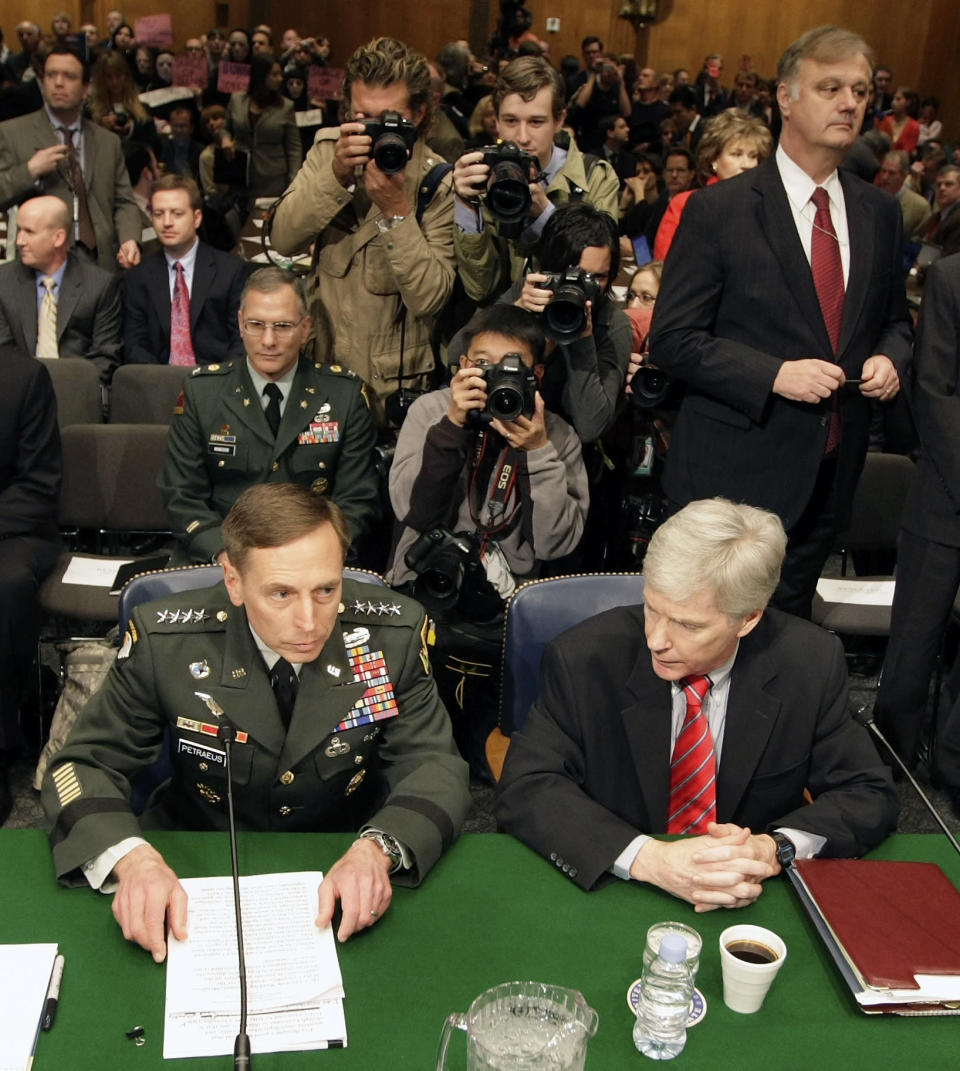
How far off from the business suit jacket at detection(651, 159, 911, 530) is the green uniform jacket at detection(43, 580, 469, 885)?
1.13 metres

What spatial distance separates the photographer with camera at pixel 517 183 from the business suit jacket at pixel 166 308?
4.88ft

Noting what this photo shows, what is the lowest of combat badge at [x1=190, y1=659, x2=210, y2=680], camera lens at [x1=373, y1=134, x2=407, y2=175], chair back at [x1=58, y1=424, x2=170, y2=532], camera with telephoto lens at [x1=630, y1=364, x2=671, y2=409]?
chair back at [x1=58, y1=424, x2=170, y2=532]

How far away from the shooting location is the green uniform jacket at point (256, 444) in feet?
10.9

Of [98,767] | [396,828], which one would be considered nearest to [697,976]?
[396,828]

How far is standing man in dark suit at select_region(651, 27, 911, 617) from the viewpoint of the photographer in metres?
2.69

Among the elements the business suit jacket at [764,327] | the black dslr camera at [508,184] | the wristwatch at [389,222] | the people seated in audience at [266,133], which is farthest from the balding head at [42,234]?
the people seated in audience at [266,133]

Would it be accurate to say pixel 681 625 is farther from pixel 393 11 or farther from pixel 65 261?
pixel 393 11

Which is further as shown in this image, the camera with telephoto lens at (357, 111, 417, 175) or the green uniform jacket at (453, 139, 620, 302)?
the green uniform jacket at (453, 139, 620, 302)

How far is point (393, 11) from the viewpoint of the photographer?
14391mm

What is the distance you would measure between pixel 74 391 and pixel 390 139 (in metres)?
1.43

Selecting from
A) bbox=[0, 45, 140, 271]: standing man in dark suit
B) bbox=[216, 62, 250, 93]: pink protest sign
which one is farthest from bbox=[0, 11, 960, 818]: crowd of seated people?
bbox=[216, 62, 250, 93]: pink protest sign

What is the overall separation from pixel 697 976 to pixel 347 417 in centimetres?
212

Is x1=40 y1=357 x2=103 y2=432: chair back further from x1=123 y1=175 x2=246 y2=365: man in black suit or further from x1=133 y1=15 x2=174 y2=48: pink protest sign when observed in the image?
x1=133 y1=15 x2=174 y2=48: pink protest sign

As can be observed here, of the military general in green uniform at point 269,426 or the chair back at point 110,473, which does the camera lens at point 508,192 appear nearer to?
the military general in green uniform at point 269,426
